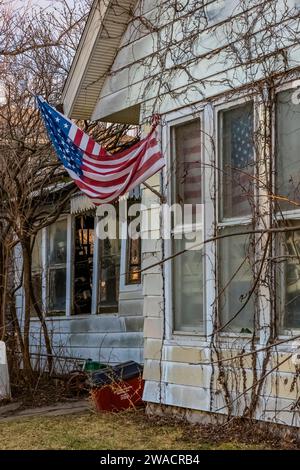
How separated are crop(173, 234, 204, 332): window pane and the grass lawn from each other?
1.00 m

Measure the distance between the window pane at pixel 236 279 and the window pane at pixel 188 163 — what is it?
2.20 feet

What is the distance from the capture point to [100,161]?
23.7ft

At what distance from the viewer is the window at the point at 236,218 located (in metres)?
6.20

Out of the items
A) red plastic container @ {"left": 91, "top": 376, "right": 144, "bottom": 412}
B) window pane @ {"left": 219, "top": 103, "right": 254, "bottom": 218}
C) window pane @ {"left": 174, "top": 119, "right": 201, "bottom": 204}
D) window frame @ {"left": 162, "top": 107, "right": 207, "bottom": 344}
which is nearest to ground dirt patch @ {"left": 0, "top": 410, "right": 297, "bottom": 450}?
red plastic container @ {"left": 91, "top": 376, "right": 144, "bottom": 412}

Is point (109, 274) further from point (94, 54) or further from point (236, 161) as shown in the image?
point (236, 161)

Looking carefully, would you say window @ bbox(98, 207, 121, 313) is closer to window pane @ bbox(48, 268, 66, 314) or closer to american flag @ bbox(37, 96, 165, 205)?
window pane @ bbox(48, 268, 66, 314)

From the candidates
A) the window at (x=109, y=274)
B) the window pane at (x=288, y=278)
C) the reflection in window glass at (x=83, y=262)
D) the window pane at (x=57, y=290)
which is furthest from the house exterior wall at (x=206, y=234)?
the window pane at (x=57, y=290)

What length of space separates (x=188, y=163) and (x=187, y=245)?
33.4 inches

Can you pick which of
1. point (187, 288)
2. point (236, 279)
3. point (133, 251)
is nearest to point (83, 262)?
point (133, 251)

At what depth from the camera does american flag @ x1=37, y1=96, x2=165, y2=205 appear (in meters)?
6.77

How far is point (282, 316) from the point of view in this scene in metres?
5.80

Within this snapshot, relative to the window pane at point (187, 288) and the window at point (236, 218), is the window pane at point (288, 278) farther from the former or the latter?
the window pane at point (187, 288)
